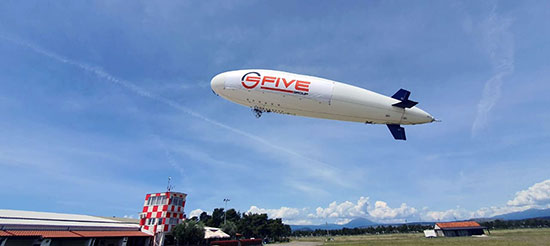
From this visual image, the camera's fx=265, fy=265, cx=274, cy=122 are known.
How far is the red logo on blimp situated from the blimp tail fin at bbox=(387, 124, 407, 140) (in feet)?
26.7

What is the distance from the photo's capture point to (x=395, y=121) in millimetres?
22453

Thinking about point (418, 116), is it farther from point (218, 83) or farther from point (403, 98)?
point (218, 83)

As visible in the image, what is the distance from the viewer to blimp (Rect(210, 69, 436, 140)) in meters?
22.0

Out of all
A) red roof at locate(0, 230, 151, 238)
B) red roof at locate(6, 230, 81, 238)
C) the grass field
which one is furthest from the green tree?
the grass field

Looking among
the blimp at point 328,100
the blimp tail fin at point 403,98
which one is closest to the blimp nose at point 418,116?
the blimp at point 328,100

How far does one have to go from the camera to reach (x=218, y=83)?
85.1 feet

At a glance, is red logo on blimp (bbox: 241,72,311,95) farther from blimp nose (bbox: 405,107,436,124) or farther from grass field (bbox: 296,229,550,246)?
grass field (bbox: 296,229,550,246)

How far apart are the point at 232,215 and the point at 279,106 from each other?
80.9 m

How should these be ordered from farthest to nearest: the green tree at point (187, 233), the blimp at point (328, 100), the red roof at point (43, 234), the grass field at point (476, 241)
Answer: the grass field at point (476, 241)
the green tree at point (187, 233)
the red roof at point (43, 234)
the blimp at point (328, 100)

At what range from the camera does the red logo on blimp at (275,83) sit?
22.5 meters

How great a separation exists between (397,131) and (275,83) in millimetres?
11332

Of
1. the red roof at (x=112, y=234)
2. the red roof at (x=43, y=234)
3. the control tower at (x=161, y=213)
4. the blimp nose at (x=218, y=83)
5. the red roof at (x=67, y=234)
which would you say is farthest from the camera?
the control tower at (x=161, y=213)

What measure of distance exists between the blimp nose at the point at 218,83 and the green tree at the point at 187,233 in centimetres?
2296

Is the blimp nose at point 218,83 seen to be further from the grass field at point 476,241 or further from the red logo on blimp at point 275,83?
the grass field at point 476,241
